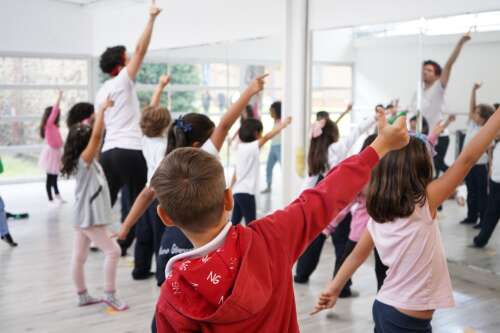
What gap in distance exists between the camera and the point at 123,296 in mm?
4137

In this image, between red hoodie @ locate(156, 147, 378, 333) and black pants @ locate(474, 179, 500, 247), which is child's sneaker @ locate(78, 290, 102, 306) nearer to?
red hoodie @ locate(156, 147, 378, 333)

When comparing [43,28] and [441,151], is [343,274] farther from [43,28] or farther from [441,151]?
[43,28]

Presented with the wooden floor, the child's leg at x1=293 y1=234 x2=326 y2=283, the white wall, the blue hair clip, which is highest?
the white wall

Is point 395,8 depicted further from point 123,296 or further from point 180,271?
point 180,271

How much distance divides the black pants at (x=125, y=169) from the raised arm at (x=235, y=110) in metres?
1.89

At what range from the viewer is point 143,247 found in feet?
14.6

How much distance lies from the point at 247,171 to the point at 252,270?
138 inches

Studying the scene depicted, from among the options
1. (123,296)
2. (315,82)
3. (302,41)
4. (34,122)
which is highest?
(302,41)

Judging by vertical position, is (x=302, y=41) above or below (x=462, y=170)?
above

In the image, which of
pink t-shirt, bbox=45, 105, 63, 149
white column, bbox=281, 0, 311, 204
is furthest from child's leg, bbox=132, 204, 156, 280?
pink t-shirt, bbox=45, 105, 63, 149

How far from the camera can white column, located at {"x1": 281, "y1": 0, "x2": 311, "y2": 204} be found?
574 centimetres

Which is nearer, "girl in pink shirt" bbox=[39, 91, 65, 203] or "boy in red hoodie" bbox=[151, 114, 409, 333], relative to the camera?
"boy in red hoodie" bbox=[151, 114, 409, 333]

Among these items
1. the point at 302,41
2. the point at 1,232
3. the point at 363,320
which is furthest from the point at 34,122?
the point at 363,320

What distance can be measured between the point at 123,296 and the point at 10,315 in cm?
75
